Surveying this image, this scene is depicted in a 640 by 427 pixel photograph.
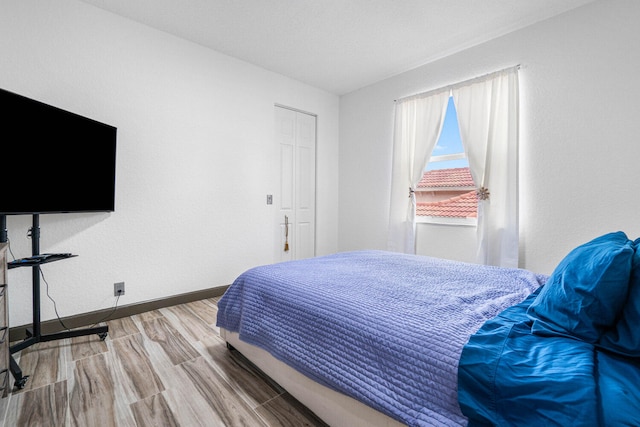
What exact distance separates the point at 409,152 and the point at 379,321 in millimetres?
2869

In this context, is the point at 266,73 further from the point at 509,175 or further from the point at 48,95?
the point at 509,175

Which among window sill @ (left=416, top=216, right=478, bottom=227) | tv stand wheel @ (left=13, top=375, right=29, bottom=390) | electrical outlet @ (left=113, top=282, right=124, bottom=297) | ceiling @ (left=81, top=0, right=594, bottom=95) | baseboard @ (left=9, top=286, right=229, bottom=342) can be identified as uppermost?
ceiling @ (left=81, top=0, right=594, bottom=95)

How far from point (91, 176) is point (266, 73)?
7.60ft

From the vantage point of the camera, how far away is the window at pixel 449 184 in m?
3.25

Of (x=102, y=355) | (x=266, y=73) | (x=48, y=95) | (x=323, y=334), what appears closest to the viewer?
(x=323, y=334)

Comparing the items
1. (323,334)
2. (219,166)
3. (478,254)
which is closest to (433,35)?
(478,254)

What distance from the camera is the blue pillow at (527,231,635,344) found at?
887 millimetres

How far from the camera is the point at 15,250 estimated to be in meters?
2.19

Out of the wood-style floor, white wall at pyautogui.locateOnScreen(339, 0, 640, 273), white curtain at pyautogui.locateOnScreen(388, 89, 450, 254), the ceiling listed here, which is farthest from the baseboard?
white wall at pyautogui.locateOnScreen(339, 0, 640, 273)

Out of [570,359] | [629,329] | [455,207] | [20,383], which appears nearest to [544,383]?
[570,359]

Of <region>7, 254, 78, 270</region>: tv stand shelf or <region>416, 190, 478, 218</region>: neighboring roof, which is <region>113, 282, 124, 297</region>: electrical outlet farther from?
<region>416, 190, 478, 218</region>: neighboring roof

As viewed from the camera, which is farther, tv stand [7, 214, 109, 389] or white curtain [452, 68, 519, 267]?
white curtain [452, 68, 519, 267]

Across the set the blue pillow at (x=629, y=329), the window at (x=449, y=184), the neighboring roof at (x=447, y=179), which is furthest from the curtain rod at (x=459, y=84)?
the blue pillow at (x=629, y=329)

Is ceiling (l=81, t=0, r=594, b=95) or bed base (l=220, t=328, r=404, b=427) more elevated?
ceiling (l=81, t=0, r=594, b=95)
